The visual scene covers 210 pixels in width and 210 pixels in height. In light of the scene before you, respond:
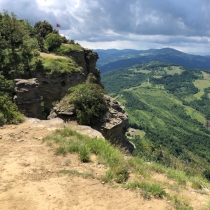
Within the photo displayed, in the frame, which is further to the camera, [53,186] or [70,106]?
[70,106]

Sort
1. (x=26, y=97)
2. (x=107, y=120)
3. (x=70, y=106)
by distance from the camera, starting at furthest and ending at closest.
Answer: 1. (x=26, y=97)
2. (x=70, y=106)
3. (x=107, y=120)

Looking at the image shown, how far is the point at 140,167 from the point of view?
11.2 m

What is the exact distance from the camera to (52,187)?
344 inches

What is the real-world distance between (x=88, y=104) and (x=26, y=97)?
33.8ft

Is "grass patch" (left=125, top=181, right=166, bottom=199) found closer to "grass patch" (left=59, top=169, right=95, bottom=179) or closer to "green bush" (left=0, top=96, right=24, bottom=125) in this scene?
"grass patch" (left=59, top=169, right=95, bottom=179)

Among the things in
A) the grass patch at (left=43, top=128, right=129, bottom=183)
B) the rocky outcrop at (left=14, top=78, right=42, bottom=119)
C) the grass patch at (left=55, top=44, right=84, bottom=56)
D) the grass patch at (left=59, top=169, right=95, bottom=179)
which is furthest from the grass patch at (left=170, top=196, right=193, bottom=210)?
the grass patch at (left=55, top=44, right=84, bottom=56)

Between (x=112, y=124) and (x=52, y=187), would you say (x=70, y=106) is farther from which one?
(x=52, y=187)

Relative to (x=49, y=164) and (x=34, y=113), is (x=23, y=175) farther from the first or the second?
(x=34, y=113)

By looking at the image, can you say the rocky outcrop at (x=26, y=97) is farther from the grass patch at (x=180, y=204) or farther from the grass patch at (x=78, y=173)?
the grass patch at (x=180, y=204)

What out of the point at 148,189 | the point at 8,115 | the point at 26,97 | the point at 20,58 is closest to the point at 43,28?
the point at 20,58

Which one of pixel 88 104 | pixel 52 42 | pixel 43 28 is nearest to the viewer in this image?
pixel 88 104

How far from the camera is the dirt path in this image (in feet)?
25.8

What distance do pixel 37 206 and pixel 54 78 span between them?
94.7 ft

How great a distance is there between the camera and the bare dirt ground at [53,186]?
310 inches
